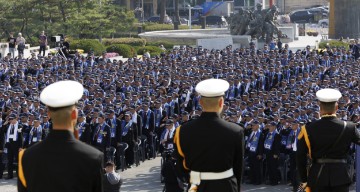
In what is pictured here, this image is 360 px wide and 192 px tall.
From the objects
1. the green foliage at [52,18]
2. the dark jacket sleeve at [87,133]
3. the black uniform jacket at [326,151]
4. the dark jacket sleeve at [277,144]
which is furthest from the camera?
the green foliage at [52,18]

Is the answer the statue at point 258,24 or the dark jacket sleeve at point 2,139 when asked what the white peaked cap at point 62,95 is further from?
the statue at point 258,24

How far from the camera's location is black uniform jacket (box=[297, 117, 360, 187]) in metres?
8.46

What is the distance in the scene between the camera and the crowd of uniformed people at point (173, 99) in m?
17.8

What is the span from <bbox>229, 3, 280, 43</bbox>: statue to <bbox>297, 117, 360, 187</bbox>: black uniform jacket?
119 feet

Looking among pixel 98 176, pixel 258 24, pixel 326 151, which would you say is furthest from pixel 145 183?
pixel 258 24

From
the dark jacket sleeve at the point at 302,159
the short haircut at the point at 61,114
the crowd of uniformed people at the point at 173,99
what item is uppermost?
the short haircut at the point at 61,114

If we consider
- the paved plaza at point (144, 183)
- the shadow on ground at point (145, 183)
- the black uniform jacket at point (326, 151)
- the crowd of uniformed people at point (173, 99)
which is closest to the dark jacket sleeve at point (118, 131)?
the crowd of uniformed people at point (173, 99)

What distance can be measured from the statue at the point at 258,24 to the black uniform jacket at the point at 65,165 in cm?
3935

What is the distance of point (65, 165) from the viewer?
5695 mm

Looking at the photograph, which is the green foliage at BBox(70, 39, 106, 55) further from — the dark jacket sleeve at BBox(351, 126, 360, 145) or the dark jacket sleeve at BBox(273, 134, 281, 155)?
the dark jacket sleeve at BBox(351, 126, 360, 145)

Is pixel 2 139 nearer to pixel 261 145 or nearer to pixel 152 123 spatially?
pixel 152 123

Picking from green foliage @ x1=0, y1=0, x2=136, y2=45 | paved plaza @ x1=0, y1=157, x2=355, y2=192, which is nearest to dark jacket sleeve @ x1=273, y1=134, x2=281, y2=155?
paved plaza @ x1=0, y1=157, x2=355, y2=192

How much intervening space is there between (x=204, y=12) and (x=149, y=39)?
30.1 metres

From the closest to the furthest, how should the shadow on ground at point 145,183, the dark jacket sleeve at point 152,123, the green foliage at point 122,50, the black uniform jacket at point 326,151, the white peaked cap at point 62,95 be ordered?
1. the white peaked cap at point 62,95
2. the black uniform jacket at point 326,151
3. the shadow on ground at point 145,183
4. the dark jacket sleeve at point 152,123
5. the green foliage at point 122,50
